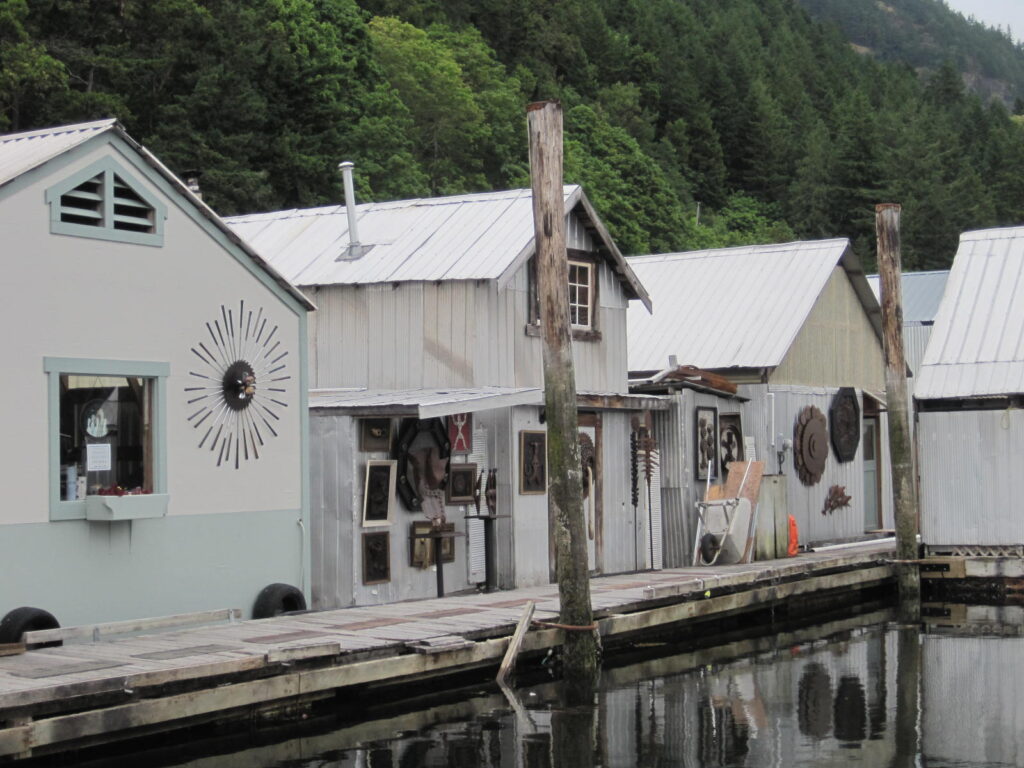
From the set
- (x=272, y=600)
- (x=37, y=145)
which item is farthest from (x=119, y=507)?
(x=37, y=145)

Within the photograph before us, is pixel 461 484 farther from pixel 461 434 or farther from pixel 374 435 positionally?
pixel 374 435

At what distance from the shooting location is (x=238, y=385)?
640 inches

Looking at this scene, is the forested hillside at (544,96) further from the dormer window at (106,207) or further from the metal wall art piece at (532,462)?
the dormer window at (106,207)

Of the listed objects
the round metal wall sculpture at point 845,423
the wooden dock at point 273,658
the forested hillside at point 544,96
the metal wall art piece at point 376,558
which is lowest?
the wooden dock at point 273,658

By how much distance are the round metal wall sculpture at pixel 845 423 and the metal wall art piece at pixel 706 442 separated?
4.52 m

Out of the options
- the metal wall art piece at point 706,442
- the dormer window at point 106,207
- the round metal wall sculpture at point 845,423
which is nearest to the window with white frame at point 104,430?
the dormer window at point 106,207

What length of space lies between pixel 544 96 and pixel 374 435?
6890 centimetres

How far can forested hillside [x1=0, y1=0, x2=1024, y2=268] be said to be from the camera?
49562 millimetres

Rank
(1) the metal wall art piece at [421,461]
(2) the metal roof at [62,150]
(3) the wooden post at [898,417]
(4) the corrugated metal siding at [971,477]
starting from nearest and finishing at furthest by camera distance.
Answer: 1. (2) the metal roof at [62,150]
2. (1) the metal wall art piece at [421,461]
3. (3) the wooden post at [898,417]
4. (4) the corrugated metal siding at [971,477]

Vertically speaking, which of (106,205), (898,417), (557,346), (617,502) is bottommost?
(617,502)

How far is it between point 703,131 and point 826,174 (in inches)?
359

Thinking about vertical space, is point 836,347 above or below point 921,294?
below

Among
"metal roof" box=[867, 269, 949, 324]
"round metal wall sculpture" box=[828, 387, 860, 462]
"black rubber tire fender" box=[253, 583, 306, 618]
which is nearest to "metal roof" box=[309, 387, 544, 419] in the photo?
"black rubber tire fender" box=[253, 583, 306, 618]

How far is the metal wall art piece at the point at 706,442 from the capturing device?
23.9 metres
